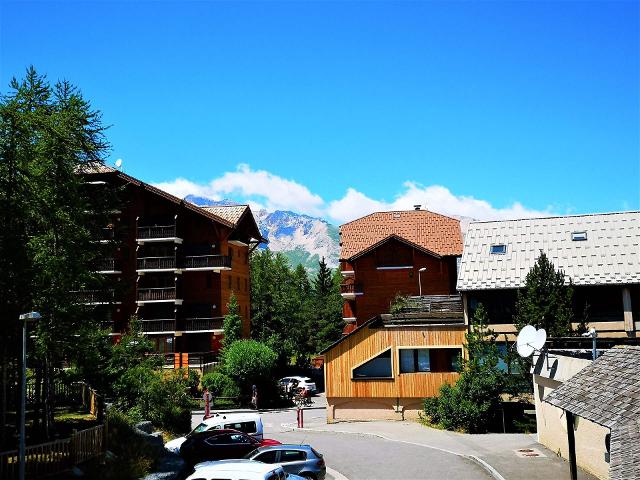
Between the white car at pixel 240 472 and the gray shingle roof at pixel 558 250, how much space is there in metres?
20.8

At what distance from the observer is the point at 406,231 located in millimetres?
57000

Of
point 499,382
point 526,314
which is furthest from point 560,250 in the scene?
point 499,382

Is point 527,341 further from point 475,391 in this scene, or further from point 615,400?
point 615,400

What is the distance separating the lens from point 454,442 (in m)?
26.7

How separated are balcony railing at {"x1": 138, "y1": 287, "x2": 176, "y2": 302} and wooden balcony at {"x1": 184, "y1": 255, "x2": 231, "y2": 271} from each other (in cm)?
230

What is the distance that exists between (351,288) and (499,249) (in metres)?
18.4

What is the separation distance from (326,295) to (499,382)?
69.7 m

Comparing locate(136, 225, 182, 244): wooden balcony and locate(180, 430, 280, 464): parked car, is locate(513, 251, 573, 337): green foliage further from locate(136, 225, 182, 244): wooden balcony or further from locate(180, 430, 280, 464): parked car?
locate(136, 225, 182, 244): wooden balcony

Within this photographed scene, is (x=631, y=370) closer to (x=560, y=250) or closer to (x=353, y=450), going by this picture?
(x=353, y=450)

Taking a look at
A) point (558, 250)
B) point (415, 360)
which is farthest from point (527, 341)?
point (558, 250)

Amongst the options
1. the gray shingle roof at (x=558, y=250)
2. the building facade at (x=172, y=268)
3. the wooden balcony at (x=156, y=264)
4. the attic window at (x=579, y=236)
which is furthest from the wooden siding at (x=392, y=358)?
the wooden balcony at (x=156, y=264)

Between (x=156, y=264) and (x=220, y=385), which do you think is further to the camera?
(x=156, y=264)

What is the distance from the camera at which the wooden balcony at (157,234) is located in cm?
5266

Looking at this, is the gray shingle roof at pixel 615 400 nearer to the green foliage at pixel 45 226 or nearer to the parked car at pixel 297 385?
the green foliage at pixel 45 226
